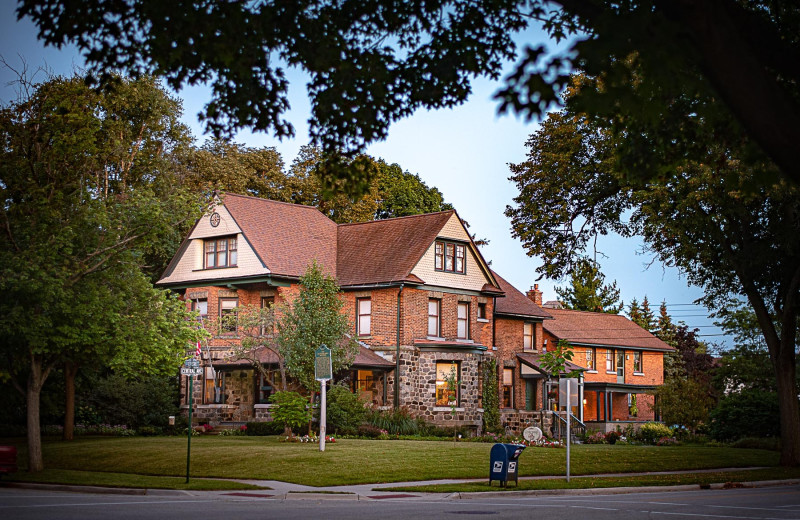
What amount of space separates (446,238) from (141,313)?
21090 millimetres

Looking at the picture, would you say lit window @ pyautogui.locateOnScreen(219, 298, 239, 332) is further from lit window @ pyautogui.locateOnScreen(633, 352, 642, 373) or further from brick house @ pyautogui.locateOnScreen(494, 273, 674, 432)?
lit window @ pyautogui.locateOnScreen(633, 352, 642, 373)

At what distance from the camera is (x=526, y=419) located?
48.1 metres

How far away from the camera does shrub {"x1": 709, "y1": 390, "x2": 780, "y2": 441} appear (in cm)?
3978

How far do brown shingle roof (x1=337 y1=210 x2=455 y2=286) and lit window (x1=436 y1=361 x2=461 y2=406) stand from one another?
15.4 feet

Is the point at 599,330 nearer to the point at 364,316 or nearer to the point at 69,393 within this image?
the point at 364,316

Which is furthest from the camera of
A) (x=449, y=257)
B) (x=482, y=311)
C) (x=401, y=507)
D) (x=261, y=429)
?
(x=482, y=311)

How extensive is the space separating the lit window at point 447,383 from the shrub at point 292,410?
1160cm

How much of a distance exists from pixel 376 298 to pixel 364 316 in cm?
125

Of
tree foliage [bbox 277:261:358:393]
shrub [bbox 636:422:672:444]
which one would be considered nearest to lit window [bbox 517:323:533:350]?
shrub [bbox 636:422:672:444]

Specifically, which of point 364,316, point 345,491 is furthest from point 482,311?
point 345,491

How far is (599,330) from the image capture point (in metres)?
62.2

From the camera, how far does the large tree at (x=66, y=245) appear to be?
2433 cm

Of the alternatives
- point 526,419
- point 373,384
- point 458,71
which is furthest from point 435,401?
point 458,71

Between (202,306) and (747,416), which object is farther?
(202,306)
